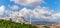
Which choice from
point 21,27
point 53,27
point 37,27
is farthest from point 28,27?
point 53,27

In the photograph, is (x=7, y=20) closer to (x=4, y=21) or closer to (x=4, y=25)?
(x=4, y=21)

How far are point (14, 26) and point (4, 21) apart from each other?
1246 millimetres

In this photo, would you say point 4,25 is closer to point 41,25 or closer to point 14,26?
point 14,26

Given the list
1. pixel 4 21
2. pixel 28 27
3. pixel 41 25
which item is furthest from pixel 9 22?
pixel 41 25

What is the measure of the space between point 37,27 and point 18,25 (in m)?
2.02

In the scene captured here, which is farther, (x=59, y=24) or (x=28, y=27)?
(x=59, y=24)

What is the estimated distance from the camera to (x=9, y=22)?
1384 cm

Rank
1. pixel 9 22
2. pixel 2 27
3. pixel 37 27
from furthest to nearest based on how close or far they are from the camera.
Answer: pixel 37 27 → pixel 9 22 → pixel 2 27

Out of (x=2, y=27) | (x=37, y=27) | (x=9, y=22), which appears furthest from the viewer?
(x=37, y=27)

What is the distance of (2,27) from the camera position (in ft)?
42.1

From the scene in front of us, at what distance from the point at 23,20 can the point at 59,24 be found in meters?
2.69

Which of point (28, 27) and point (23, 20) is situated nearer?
point (28, 27)

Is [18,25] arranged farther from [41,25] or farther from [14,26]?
[41,25]

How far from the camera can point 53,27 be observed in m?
15.3
